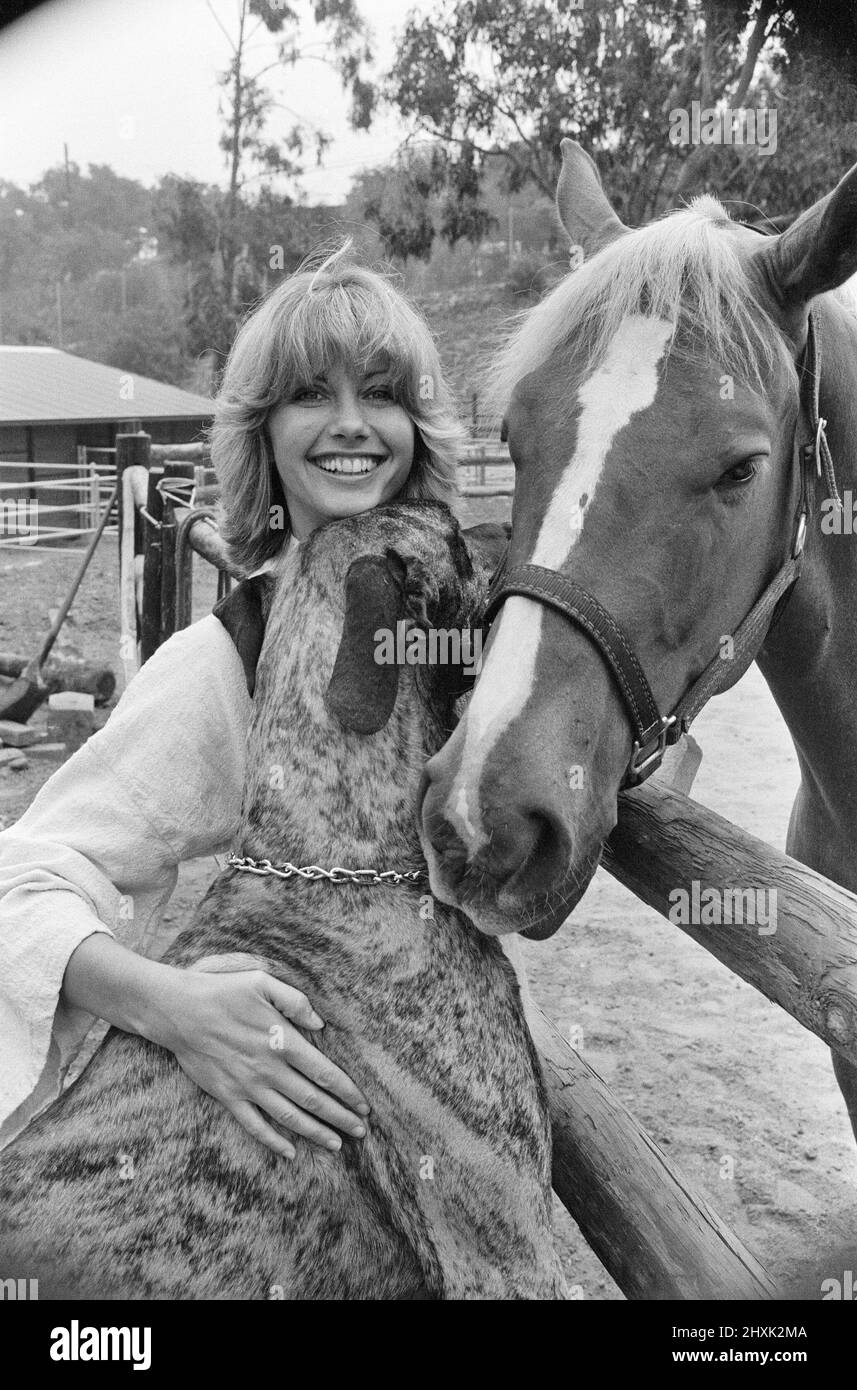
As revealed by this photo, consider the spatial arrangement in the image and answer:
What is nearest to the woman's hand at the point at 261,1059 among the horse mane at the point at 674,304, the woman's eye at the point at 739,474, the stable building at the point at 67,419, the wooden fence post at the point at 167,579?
the woman's eye at the point at 739,474

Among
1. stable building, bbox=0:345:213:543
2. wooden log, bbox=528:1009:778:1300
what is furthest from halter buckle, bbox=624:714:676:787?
stable building, bbox=0:345:213:543

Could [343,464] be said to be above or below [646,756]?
above

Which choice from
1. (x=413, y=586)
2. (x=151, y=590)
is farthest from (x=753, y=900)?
(x=151, y=590)

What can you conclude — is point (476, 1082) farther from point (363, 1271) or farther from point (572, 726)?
point (572, 726)

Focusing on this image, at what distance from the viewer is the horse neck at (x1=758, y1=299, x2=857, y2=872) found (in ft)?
6.53

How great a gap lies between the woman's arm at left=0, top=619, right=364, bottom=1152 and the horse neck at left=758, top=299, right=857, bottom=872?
3.50 ft

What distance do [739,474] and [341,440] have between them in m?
0.65

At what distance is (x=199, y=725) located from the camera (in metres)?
1.80

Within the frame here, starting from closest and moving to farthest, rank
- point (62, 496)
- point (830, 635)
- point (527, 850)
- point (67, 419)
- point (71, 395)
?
point (527, 850)
point (830, 635)
point (62, 496)
point (67, 419)
point (71, 395)

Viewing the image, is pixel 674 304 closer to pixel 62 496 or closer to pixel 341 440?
pixel 341 440

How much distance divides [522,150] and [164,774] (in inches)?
750

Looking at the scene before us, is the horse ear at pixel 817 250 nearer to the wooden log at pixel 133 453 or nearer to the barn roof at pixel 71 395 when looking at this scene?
the wooden log at pixel 133 453

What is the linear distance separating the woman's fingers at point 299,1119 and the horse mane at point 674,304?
1.19 meters

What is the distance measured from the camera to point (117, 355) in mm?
48812
